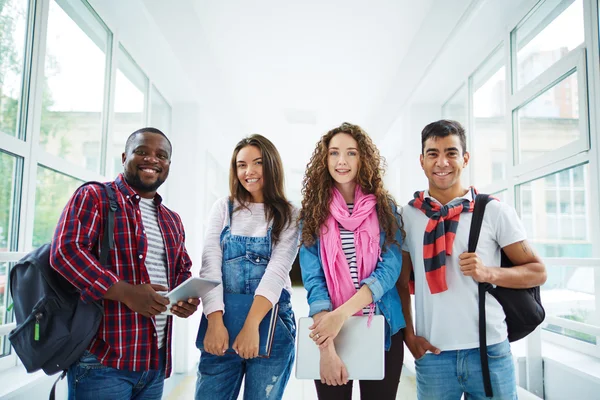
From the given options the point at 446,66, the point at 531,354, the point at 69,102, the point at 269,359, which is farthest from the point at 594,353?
the point at 69,102

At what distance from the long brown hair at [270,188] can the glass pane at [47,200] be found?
36.2 inches

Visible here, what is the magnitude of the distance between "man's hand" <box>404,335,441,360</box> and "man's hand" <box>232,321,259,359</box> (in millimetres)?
537

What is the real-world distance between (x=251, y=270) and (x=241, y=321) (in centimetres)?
18

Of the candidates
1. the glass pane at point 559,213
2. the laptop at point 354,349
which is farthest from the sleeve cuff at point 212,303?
the glass pane at point 559,213

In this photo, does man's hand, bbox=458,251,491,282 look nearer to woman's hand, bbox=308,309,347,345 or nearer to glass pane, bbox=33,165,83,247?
woman's hand, bbox=308,309,347,345

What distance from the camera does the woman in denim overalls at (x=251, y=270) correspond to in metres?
1.34

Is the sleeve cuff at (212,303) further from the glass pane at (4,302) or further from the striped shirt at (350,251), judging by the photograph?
the glass pane at (4,302)

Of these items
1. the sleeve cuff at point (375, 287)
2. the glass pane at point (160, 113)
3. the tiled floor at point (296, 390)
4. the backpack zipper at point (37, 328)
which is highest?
the glass pane at point (160, 113)

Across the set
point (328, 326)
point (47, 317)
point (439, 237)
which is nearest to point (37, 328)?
point (47, 317)

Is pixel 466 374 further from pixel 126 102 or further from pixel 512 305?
pixel 126 102

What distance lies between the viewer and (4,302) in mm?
1640

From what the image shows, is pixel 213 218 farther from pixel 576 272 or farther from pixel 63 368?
pixel 576 272

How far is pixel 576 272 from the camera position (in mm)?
2027

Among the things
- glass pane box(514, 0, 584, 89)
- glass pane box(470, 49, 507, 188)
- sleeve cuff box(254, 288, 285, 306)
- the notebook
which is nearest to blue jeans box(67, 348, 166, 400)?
the notebook
